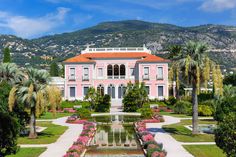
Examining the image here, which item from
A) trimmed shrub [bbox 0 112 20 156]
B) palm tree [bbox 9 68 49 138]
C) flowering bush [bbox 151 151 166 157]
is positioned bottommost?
flowering bush [bbox 151 151 166 157]

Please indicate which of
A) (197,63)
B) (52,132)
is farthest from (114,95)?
(197,63)

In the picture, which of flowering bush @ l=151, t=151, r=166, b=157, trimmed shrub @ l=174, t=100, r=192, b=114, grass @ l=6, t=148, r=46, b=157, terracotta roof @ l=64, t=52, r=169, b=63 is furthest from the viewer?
terracotta roof @ l=64, t=52, r=169, b=63

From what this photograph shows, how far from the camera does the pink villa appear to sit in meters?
68.2

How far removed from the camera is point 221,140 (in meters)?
17.6

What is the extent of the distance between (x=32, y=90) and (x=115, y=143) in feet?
22.4

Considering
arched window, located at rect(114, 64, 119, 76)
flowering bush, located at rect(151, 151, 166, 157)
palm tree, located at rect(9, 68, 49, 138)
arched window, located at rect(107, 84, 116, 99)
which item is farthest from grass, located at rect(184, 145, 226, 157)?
arched window, located at rect(114, 64, 119, 76)

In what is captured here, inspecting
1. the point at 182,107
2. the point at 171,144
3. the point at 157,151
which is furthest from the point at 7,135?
the point at 182,107

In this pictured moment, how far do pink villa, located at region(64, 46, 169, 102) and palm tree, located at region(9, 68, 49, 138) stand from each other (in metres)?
40.3

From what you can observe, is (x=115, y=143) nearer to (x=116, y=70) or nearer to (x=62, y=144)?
(x=62, y=144)

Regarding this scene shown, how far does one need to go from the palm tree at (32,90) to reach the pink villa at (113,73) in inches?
1588

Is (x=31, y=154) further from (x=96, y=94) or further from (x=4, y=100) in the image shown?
(x=96, y=94)

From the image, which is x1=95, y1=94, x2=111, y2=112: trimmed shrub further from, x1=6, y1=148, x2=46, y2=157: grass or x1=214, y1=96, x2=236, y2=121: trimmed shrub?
x1=6, y1=148, x2=46, y2=157: grass

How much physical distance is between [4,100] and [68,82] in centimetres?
4142

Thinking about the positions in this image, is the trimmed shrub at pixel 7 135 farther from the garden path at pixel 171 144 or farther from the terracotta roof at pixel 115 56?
the terracotta roof at pixel 115 56
